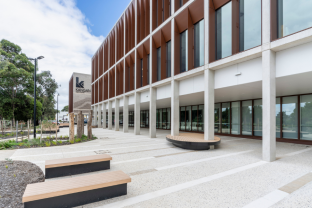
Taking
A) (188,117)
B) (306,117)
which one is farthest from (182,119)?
(306,117)

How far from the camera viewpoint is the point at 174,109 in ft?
42.1

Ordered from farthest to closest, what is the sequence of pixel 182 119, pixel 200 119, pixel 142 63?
1. pixel 182 119
2. pixel 200 119
3. pixel 142 63

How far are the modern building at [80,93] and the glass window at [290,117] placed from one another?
2085 inches

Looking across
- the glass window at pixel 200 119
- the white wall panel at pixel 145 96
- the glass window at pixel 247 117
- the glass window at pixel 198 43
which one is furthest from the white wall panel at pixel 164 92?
the glass window at pixel 247 117

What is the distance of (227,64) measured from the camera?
9211mm

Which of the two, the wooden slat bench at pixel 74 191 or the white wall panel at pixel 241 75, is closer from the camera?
the wooden slat bench at pixel 74 191

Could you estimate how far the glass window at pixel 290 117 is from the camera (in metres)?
12.1

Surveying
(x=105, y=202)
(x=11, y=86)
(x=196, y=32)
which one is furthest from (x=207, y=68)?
(x=11, y=86)

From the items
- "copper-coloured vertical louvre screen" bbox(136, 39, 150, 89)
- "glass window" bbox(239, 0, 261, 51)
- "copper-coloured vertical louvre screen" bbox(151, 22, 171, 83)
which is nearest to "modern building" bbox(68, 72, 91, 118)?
"copper-coloured vertical louvre screen" bbox(136, 39, 150, 89)

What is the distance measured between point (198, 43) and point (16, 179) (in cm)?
1184

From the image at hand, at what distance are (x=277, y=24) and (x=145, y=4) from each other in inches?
536

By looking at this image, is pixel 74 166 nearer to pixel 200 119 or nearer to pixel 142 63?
pixel 142 63

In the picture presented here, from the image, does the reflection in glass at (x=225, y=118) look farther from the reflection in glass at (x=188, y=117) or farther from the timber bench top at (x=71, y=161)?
the timber bench top at (x=71, y=161)

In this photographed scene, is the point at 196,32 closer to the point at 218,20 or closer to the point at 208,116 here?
the point at 218,20
